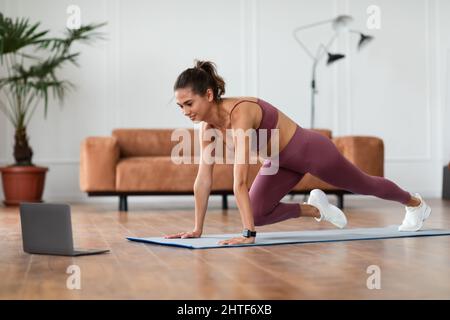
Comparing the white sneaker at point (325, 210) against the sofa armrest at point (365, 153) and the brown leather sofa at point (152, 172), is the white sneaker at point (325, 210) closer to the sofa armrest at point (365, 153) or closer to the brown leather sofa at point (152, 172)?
the brown leather sofa at point (152, 172)

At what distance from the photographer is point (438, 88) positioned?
7891 mm

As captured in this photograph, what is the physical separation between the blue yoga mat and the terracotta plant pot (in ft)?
11.0

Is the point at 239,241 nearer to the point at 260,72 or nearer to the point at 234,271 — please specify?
the point at 234,271

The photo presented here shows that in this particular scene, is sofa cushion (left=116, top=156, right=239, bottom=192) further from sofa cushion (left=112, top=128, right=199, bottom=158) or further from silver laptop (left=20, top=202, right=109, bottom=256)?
silver laptop (left=20, top=202, right=109, bottom=256)

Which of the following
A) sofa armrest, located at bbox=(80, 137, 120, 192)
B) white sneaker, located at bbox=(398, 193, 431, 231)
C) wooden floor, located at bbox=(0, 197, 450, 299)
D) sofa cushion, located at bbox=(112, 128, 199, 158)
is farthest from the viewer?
sofa cushion, located at bbox=(112, 128, 199, 158)

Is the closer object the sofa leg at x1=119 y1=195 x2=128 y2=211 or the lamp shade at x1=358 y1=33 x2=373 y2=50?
the sofa leg at x1=119 y1=195 x2=128 y2=211

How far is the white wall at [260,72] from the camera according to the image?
7.39 m

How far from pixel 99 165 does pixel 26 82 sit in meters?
1.33

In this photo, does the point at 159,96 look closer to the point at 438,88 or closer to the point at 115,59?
the point at 115,59

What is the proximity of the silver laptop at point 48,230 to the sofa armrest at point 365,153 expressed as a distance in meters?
3.39

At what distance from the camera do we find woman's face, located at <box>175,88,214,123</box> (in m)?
3.07

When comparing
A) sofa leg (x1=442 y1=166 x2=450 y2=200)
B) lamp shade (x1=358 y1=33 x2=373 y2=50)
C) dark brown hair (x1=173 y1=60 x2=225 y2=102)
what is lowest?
sofa leg (x1=442 y1=166 x2=450 y2=200)

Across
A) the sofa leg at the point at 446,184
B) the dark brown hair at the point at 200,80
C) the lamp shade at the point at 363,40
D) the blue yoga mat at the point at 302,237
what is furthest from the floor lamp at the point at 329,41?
the dark brown hair at the point at 200,80

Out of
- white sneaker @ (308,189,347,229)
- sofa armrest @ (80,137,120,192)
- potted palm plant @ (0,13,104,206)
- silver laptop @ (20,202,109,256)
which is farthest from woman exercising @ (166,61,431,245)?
potted palm plant @ (0,13,104,206)
